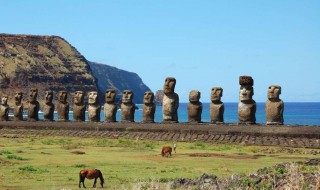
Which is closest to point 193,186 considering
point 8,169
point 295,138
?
point 8,169

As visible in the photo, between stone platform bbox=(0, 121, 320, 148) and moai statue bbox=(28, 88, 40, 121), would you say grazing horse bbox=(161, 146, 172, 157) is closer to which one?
stone platform bbox=(0, 121, 320, 148)

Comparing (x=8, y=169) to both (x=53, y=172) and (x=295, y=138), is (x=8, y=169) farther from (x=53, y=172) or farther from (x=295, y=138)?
(x=295, y=138)

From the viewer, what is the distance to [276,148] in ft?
78.5

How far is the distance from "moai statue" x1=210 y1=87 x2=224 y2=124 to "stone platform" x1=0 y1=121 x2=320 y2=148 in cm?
91

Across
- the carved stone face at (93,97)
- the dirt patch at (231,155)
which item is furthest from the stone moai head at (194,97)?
the dirt patch at (231,155)

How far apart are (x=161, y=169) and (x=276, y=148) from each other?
7524 mm

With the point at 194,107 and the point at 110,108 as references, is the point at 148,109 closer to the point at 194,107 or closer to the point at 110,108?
the point at 110,108

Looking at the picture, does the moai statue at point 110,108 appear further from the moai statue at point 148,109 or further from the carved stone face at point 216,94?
the carved stone face at point 216,94

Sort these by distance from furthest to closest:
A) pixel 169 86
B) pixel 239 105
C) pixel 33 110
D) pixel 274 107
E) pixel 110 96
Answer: pixel 33 110, pixel 110 96, pixel 169 86, pixel 239 105, pixel 274 107

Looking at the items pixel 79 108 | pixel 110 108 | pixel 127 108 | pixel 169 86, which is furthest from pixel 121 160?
pixel 79 108

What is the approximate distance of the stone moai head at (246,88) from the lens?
29078 mm

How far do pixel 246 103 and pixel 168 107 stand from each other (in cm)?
425

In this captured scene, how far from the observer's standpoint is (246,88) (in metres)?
29.2

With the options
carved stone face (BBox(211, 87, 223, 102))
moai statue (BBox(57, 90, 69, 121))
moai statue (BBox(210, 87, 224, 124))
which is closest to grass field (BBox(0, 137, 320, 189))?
moai statue (BBox(210, 87, 224, 124))
